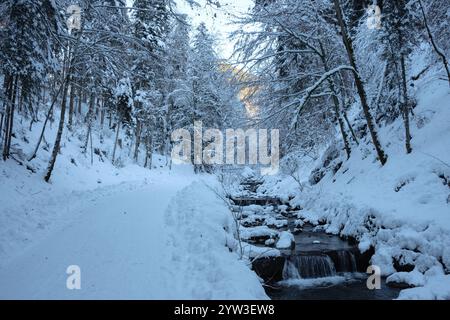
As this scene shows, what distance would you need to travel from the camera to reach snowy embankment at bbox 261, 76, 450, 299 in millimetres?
7258

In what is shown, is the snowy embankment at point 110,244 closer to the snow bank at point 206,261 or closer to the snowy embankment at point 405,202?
the snow bank at point 206,261

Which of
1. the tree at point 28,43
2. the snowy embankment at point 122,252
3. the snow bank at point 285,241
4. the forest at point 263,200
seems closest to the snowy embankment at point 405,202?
the forest at point 263,200

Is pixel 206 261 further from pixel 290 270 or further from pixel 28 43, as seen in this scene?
pixel 28 43

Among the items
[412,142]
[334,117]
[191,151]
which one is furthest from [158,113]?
[412,142]

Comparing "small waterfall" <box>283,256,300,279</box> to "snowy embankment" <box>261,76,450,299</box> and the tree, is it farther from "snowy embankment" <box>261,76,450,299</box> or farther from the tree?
the tree

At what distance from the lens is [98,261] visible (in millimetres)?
6062

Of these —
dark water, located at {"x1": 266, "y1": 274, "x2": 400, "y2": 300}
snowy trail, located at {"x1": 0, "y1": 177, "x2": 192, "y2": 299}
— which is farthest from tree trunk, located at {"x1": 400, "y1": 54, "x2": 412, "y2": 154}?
snowy trail, located at {"x1": 0, "y1": 177, "x2": 192, "y2": 299}

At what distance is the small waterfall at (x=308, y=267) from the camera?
8.94 meters

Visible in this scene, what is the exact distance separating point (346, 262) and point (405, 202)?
7.95 feet

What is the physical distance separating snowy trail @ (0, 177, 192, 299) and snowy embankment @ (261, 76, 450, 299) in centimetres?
516

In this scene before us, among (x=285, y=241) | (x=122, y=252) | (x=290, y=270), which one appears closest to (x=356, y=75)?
(x=285, y=241)

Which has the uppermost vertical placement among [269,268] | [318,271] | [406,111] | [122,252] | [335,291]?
[406,111]

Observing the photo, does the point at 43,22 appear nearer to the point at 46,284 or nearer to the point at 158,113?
the point at 46,284

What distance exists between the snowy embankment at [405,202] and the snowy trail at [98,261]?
516 cm
